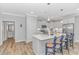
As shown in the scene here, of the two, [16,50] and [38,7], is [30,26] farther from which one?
[38,7]

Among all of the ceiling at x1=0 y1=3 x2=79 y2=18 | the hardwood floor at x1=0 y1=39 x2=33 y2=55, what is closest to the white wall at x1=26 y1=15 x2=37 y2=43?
the hardwood floor at x1=0 y1=39 x2=33 y2=55

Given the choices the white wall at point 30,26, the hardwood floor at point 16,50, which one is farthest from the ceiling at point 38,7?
the white wall at point 30,26

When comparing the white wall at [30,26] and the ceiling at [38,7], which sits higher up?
the ceiling at [38,7]

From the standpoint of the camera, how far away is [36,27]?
8539mm

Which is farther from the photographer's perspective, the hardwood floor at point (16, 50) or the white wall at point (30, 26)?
the white wall at point (30, 26)

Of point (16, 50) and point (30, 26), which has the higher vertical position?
point (30, 26)

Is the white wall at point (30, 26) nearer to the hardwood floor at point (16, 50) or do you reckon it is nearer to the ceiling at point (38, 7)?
the hardwood floor at point (16, 50)

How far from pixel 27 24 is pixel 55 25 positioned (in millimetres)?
2061

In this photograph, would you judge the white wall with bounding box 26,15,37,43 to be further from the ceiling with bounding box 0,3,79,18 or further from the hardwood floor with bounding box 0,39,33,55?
the ceiling with bounding box 0,3,79,18

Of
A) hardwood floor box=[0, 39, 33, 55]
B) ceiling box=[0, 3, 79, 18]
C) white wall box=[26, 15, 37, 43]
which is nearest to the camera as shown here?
ceiling box=[0, 3, 79, 18]

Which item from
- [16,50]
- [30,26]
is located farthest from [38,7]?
[30,26]

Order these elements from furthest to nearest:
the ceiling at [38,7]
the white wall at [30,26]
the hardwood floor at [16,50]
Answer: the white wall at [30,26] → the hardwood floor at [16,50] → the ceiling at [38,7]

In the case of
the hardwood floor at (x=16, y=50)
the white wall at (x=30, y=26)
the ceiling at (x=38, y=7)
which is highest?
the ceiling at (x=38, y=7)
